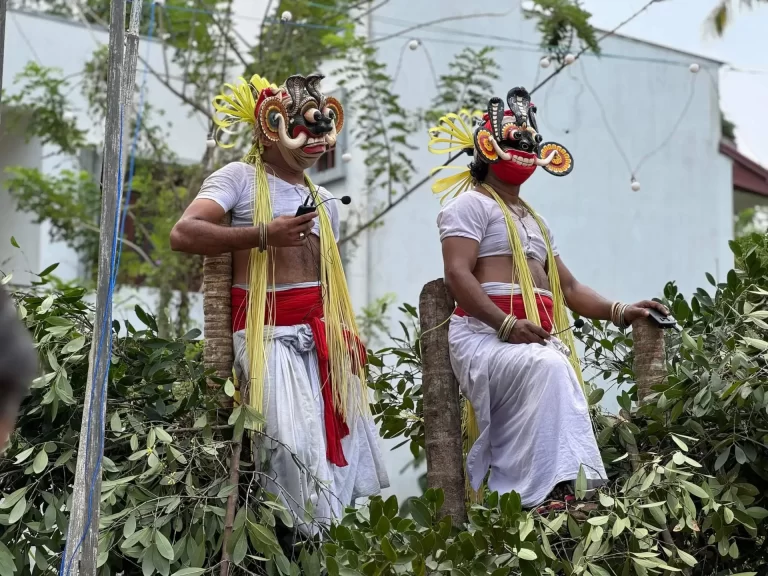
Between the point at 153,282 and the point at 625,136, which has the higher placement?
the point at 625,136

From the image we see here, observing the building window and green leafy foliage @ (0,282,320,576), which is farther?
the building window

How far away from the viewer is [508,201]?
453 cm

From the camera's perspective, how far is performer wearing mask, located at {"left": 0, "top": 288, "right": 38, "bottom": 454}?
121 cm

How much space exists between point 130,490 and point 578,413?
147 cm

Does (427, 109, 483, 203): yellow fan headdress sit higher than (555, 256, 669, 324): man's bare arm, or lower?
higher

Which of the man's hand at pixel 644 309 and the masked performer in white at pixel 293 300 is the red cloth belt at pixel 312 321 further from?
the man's hand at pixel 644 309

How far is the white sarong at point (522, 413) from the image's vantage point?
3932 mm

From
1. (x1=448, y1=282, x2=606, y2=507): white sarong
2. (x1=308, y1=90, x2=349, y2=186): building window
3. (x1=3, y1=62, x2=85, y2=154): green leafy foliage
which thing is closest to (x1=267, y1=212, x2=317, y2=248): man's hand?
(x1=448, y1=282, x2=606, y2=507): white sarong

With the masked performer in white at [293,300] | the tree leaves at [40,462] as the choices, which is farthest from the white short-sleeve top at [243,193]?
the tree leaves at [40,462]

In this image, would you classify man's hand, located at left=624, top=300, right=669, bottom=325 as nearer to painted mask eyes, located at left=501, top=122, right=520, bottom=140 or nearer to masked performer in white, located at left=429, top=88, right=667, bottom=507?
masked performer in white, located at left=429, top=88, right=667, bottom=507

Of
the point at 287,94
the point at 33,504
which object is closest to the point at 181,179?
the point at 287,94

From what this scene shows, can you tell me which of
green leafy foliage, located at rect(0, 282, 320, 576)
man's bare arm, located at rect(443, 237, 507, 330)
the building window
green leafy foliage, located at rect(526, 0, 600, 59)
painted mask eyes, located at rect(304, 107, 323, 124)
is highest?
green leafy foliage, located at rect(526, 0, 600, 59)

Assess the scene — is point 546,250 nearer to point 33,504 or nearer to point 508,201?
point 508,201

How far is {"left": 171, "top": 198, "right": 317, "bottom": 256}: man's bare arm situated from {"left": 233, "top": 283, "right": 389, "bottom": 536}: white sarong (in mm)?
293
